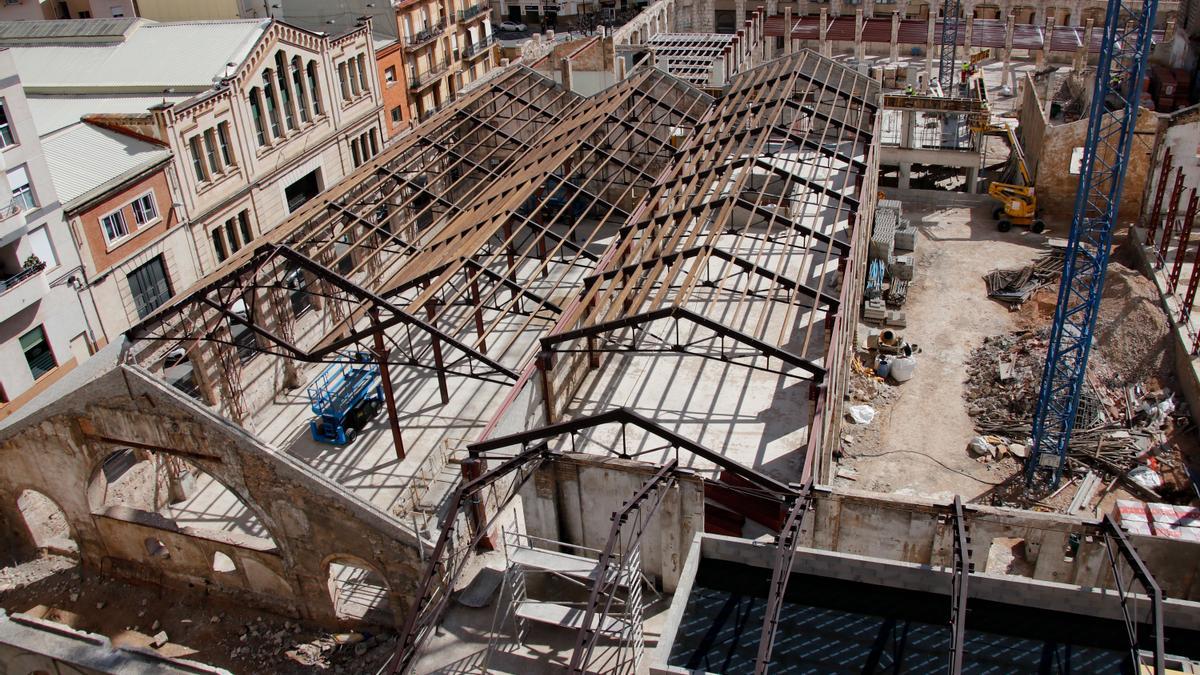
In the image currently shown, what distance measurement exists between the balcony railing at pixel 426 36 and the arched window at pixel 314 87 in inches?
505

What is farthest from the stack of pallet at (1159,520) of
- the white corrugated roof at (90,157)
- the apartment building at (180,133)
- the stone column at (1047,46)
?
the stone column at (1047,46)

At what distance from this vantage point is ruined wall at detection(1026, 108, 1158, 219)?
4491cm

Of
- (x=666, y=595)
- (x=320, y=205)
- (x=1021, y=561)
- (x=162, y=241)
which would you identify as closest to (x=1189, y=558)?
(x=1021, y=561)

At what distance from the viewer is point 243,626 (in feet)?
89.0

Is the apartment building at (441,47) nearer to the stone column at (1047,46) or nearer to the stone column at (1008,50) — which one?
the stone column at (1008,50)

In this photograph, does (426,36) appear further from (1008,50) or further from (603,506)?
(603,506)

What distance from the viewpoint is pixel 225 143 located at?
4172 centimetres

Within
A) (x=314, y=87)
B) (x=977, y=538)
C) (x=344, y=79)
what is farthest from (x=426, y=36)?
(x=977, y=538)

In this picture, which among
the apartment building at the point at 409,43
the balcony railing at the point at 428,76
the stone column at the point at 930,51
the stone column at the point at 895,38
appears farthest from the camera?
the stone column at the point at 895,38

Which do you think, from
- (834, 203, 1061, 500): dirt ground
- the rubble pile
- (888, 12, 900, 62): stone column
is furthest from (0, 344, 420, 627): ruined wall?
(888, 12, 900, 62): stone column

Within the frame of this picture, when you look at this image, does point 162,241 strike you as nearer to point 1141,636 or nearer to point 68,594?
point 68,594

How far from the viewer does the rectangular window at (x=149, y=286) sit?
3791 centimetres

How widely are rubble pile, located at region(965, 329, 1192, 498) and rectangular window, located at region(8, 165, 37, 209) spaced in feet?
112

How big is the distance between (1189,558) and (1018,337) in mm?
16484
